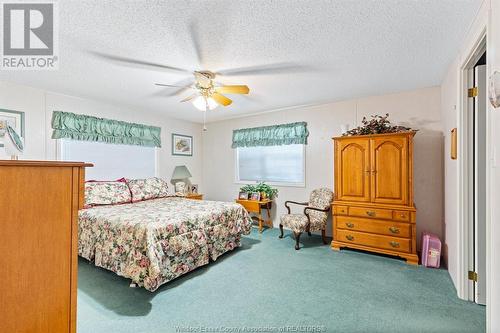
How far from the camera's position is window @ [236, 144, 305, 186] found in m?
4.59

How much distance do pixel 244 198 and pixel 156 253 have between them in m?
2.62

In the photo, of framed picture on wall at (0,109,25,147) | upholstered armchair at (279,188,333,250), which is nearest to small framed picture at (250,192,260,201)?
upholstered armchair at (279,188,333,250)

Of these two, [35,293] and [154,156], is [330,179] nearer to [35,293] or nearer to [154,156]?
[154,156]

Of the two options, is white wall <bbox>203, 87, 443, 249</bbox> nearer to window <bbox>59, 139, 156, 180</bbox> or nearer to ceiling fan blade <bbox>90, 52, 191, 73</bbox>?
window <bbox>59, 139, 156, 180</bbox>

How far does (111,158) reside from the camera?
13.8 feet

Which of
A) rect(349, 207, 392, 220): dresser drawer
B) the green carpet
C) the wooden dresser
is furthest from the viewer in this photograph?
rect(349, 207, 392, 220): dresser drawer

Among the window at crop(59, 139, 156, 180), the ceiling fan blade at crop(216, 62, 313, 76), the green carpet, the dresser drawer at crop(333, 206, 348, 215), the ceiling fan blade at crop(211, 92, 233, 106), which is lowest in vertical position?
the green carpet

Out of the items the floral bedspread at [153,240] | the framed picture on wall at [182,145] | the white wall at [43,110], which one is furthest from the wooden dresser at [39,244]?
the framed picture on wall at [182,145]

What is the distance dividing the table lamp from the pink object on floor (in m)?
4.08

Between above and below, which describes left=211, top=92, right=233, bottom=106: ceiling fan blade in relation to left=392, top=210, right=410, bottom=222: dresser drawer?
above

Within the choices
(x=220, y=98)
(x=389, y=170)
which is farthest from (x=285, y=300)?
(x=220, y=98)

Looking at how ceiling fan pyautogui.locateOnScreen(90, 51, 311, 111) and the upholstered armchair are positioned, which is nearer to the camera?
ceiling fan pyautogui.locateOnScreen(90, 51, 311, 111)

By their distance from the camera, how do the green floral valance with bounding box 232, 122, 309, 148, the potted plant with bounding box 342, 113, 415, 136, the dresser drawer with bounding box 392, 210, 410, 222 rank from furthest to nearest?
1. the green floral valance with bounding box 232, 122, 309, 148
2. the potted plant with bounding box 342, 113, 415, 136
3. the dresser drawer with bounding box 392, 210, 410, 222

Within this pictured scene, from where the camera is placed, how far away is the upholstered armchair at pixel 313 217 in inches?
142
